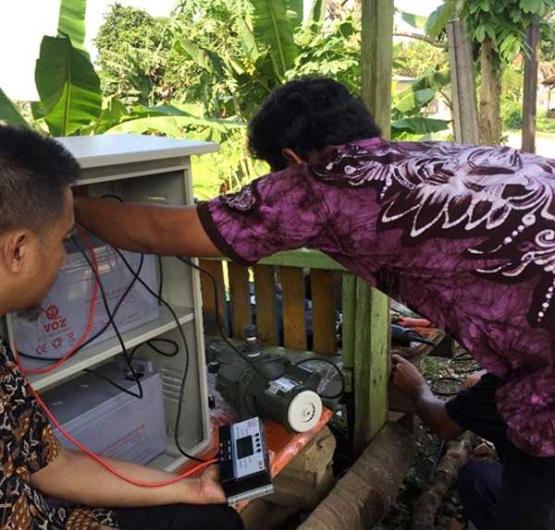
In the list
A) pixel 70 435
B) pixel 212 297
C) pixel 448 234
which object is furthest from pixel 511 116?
pixel 70 435

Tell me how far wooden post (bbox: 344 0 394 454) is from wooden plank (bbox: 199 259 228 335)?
28.8 inches

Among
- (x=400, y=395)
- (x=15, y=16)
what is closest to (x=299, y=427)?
(x=400, y=395)

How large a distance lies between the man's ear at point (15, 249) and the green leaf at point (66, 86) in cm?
302

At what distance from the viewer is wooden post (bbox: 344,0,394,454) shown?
2.01m

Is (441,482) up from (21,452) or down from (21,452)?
down

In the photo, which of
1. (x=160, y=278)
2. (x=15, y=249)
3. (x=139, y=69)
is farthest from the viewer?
(x=139, y=69)

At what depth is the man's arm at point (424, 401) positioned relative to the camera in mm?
2314

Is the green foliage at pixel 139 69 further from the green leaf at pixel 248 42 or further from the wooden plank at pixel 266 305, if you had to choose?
the wooden plank at pixel 266 305

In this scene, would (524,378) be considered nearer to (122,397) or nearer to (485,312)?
(485,312)

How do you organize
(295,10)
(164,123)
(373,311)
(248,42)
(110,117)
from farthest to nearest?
1. (295,10)
2. (248,42)
3. (110,117)
4. (164,123)
5. (373,311)

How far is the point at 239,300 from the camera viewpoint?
9.22ft

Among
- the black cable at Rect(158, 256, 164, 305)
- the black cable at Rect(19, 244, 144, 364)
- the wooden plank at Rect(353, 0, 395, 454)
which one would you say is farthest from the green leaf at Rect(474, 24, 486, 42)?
the black cable at Rect(19, 244, 144, 364)

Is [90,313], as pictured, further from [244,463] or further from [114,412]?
[244,463]

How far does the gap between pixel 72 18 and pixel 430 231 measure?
3.99 metres
